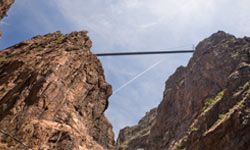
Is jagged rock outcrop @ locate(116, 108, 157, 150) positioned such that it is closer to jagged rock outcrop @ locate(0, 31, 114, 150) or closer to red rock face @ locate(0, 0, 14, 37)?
red rock face @ locate(0, 0, 14, 37)

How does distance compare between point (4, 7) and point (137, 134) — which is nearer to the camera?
point (4, 7)

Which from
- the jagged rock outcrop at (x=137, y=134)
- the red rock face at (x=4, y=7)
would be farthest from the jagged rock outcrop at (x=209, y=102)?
the red rock face at (x=4, y=7)

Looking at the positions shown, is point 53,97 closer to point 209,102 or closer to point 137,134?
point 209,102

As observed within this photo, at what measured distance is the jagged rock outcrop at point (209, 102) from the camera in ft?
158

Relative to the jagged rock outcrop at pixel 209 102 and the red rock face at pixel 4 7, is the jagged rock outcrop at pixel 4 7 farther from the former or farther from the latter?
the jagged rock outcrop at pixel 209 102

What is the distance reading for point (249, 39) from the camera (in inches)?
3287

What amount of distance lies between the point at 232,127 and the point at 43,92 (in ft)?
96.1

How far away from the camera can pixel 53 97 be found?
2466 centimetres

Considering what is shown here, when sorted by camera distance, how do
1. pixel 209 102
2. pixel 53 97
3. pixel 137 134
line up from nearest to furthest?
pixel 53 97, pixel 209 102, pixel 137 134

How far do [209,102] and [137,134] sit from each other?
1748 inches


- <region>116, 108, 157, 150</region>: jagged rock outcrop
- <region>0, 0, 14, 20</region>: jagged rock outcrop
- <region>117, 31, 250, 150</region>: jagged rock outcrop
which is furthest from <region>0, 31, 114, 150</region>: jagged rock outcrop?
<region>116, 108, 157, 150</region>: jagged rock outcrop

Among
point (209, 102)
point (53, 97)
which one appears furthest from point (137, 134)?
point (53, 97)

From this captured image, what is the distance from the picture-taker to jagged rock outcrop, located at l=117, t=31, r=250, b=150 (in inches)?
1897

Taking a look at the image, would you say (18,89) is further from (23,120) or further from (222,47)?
(222,47)
